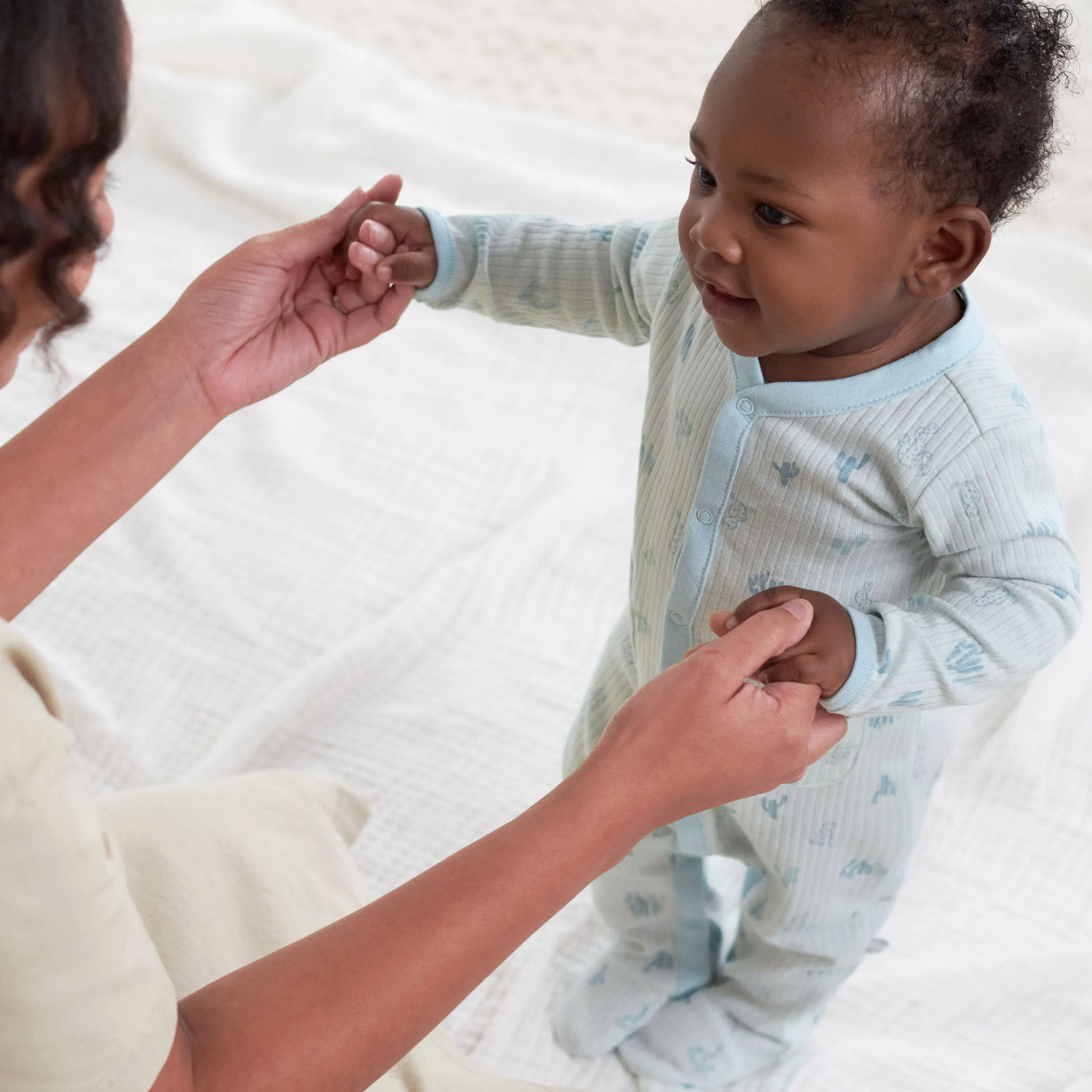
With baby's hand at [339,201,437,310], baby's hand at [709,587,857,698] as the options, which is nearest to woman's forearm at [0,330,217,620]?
baby's hand at [339,201,437,310]

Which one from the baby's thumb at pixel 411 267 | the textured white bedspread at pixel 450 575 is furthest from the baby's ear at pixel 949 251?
the textured white bedspread at pixel 450 575

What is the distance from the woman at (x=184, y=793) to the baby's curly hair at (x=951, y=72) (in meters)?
0.23

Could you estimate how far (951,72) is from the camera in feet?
1.86

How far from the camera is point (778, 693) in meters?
0.65

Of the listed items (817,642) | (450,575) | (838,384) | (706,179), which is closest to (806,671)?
(817,642)

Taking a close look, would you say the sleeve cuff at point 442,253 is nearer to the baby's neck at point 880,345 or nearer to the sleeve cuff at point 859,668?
the baby's neck at point 880,345

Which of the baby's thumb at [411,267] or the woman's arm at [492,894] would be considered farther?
the baby's thumb at [411,267]

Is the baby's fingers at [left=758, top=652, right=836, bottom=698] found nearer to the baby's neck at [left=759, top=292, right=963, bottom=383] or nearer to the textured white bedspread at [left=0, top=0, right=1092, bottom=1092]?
the baby's neck at [left=759, top=292, right=963, bottom=383]

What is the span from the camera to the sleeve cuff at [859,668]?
2.11 feet

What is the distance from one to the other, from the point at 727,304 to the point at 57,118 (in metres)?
0.32

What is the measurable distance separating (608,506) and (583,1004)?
1.76 feet

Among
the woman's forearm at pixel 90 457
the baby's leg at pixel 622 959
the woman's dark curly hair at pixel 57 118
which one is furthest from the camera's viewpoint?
the baby's leg at pixel 622 959

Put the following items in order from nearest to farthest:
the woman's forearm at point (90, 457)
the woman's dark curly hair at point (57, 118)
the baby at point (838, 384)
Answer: the woman's dark curly hair at point (57, 118)
the baby at point (838, 384)
the woman's forearm at point (90, 457)

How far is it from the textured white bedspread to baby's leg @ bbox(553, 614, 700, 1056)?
3 cm
